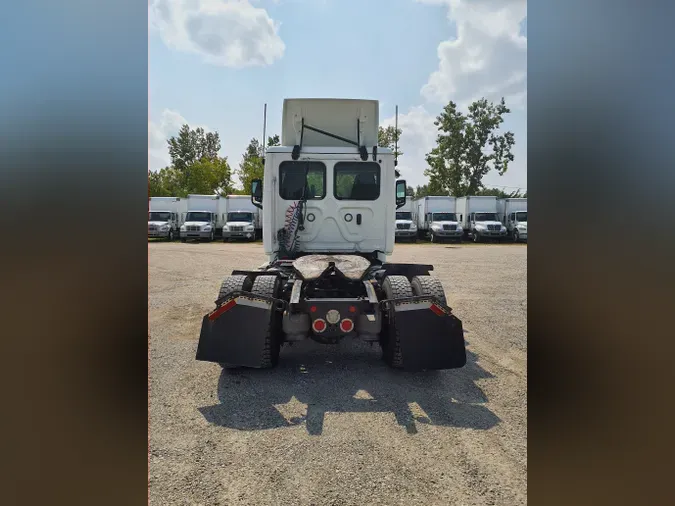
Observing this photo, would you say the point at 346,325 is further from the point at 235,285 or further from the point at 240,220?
the point at 240,220

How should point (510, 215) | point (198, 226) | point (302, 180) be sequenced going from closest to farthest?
point (302, 180) → point (198, 226) → point (510, 215)

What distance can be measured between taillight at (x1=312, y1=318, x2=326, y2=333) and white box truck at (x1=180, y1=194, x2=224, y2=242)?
25089 millimetres

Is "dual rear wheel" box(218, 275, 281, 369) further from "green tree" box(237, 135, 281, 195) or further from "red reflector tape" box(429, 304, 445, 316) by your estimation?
"green tree" box(237, 135, 281, 195)

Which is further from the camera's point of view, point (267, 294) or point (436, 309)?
point (267, 294)

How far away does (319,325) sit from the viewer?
15.2ft

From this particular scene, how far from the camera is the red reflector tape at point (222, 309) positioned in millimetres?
4625

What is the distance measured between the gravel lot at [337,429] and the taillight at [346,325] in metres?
0.60

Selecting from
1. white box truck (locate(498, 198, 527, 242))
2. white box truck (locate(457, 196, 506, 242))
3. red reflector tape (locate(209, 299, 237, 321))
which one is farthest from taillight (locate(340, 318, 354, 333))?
white box truck (locate(498, 198, 527, 242))

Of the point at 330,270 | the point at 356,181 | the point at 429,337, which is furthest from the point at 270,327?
Result: the point at 356,181

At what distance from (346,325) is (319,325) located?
292 mm

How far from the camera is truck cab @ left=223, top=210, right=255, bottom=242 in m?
27.8
